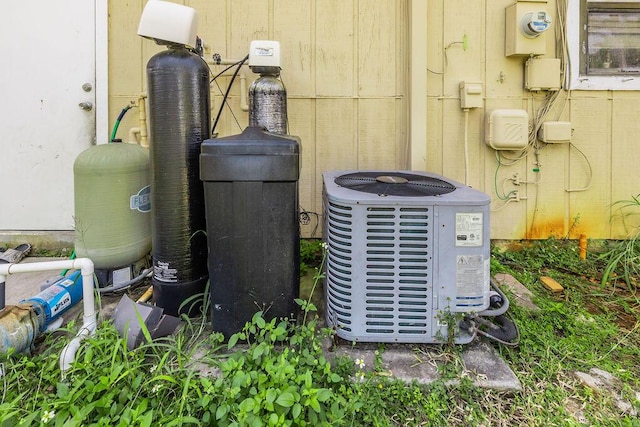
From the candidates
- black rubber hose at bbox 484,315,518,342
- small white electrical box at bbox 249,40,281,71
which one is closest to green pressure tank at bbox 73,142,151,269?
small white electrical box at bbox 249,40,281,71

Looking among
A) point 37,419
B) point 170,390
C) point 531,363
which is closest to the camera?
point 37,419

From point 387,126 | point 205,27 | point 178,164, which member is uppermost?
point 205,27

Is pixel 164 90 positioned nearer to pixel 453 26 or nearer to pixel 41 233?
pixel 41 233

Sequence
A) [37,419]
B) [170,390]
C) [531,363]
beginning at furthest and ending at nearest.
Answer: [531,363] < [170,390] < [37,419]

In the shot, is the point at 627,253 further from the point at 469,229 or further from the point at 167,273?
the point at 167,273

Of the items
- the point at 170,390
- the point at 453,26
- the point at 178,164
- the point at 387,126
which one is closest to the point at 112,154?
the point at 178,164

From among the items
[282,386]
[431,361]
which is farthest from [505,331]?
[282,386]

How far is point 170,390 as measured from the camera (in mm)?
1109

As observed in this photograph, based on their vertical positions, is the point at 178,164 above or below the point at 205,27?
below

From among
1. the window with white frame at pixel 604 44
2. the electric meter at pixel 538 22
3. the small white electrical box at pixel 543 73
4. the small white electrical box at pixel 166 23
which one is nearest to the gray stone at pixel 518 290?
the small white electrical box at pixel 543 73

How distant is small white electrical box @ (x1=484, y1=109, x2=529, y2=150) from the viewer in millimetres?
2250

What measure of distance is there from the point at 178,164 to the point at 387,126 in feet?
4.91

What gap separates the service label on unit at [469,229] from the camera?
131 cm

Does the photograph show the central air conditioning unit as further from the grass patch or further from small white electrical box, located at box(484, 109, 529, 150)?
small white electrical box, located at box(484, 109, 529, 150)
